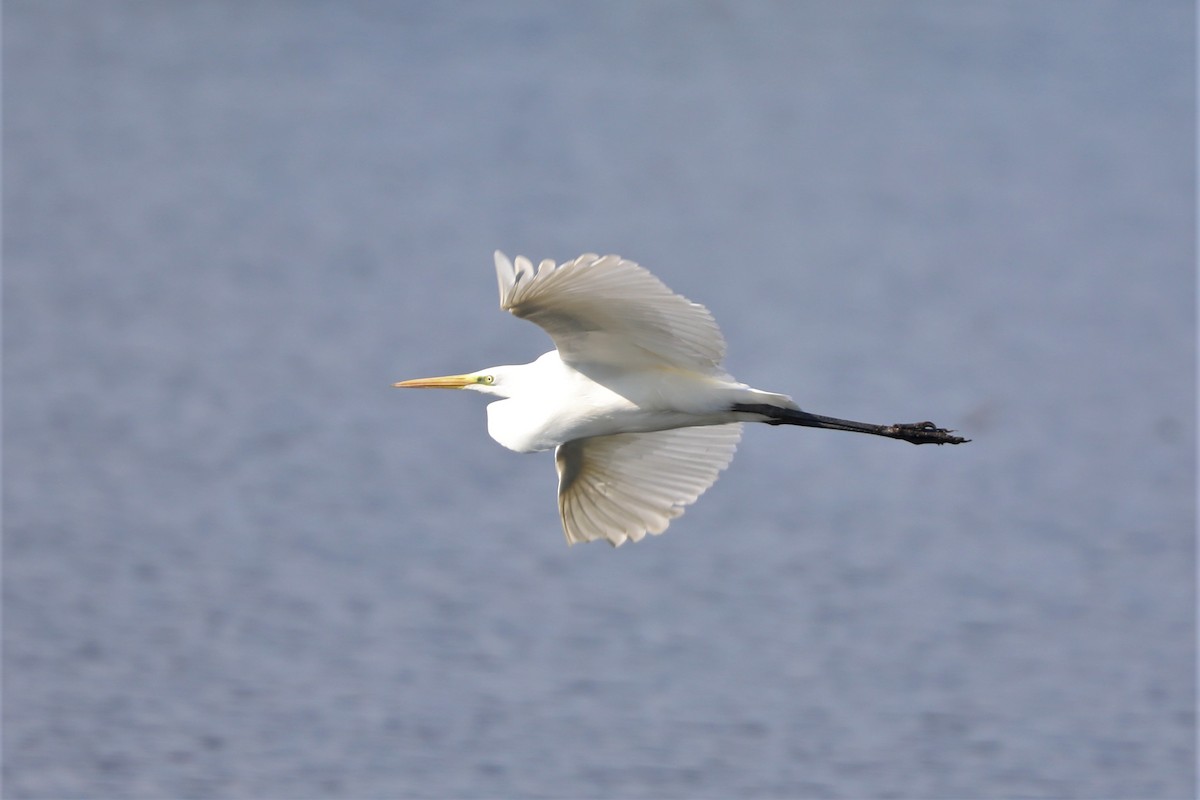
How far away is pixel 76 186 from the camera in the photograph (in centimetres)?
1205

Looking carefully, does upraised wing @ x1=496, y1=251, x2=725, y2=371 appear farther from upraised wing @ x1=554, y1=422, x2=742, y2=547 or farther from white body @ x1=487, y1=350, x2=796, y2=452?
upraised wing @ x1=554, y1=422, x2=742, y2=547

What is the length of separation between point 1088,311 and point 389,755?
19.6ft

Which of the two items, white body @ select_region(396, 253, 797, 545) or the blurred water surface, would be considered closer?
white body @ select_region(396, 253, 797, 545)

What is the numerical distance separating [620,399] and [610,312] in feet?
1.17

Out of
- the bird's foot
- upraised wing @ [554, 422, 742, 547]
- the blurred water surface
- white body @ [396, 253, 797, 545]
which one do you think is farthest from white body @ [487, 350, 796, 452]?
the blurred water surface

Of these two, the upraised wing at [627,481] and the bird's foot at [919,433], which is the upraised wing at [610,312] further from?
the bird's foot at [919,433]

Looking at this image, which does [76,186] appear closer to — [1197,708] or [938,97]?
[938,97]

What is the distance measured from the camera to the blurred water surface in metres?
7.42

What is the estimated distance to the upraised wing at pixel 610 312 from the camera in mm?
4202

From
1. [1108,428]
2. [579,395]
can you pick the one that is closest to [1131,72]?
[1108,428]

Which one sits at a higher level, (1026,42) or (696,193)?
(1026,42)

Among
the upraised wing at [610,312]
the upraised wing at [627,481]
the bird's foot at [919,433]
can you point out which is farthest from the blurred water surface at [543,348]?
the upraised wing at [610,312]

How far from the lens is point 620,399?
15.6 ft

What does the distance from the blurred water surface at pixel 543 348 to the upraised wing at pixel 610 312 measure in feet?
8.98
